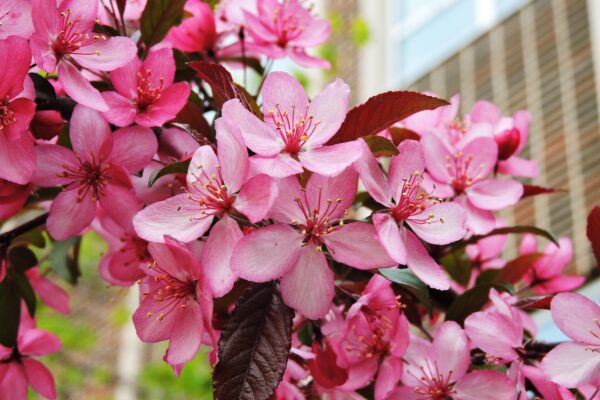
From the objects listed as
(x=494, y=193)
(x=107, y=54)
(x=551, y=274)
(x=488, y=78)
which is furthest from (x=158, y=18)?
(x=488, y=78)

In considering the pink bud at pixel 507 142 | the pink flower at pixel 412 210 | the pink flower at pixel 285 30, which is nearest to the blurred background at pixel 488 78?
the pink flower at pixel 285 30

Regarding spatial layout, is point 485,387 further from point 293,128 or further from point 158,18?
point 158,18

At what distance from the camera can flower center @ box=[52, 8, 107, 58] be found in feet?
2.72

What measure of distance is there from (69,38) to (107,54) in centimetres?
4

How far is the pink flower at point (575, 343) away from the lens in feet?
2.50

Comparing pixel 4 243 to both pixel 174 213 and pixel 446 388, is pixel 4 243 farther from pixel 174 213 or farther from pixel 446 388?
pixel 446 388

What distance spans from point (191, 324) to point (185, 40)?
423 millimetres

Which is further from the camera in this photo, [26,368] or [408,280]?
[26,368]

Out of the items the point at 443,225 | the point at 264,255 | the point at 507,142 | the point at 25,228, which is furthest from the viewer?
the point at 507,142

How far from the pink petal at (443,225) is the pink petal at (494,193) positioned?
0.19 metres

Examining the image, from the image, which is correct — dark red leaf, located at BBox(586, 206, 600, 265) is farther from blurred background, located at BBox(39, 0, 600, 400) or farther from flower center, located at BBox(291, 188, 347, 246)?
blurred background, located at BBox(39, 0, 600, 400)

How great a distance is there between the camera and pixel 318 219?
2.49 ft

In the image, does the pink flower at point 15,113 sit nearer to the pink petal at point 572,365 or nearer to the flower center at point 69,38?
the flower center at point 69,38

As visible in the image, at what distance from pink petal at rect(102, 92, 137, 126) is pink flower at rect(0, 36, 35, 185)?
0.30 feet
